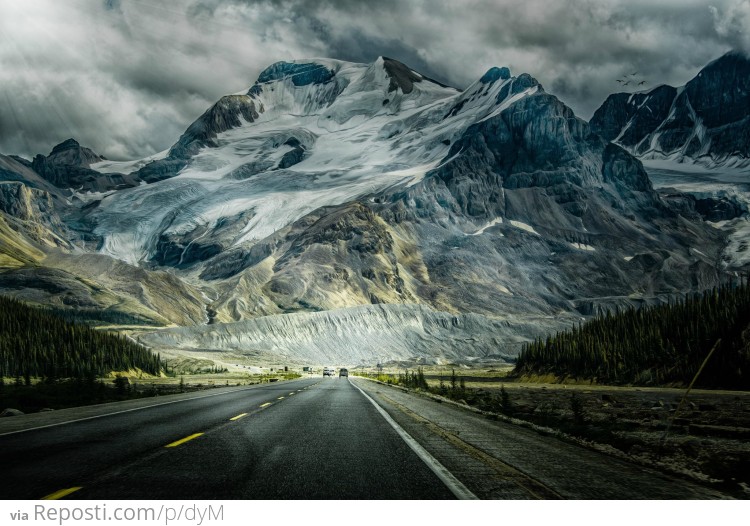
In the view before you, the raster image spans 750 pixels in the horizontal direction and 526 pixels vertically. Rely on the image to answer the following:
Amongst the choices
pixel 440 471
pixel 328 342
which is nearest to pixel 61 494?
pixel 440 471

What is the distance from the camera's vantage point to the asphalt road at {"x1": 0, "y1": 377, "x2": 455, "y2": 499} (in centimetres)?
766

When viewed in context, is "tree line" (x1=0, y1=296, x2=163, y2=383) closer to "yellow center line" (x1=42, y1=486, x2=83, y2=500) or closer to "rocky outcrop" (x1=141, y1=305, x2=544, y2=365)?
"yellow center line" (x1=42, y1=486, x2=83, y2=500)

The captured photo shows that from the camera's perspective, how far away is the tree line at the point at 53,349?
64.6 metres

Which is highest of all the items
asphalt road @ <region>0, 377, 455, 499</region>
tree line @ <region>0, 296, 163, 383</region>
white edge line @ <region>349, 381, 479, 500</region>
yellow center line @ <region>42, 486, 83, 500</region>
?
tree line @ <region>0, 296, 163, 383</region>

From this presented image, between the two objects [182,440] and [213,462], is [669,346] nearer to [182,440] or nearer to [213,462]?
[182,440]

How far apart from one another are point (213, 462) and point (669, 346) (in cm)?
6076

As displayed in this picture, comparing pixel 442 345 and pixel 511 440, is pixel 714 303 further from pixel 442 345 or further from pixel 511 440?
pixel 442 345

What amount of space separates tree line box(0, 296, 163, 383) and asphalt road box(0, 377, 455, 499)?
5151 cm

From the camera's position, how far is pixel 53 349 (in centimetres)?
6900

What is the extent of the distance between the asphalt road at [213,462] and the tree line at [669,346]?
4135 centimetres

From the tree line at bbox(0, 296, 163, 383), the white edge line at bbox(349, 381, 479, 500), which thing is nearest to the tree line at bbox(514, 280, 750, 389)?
the white edge line at bbox(349, 381, 479, 500)

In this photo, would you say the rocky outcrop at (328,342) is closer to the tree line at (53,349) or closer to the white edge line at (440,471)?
the tree line at (53,349)
